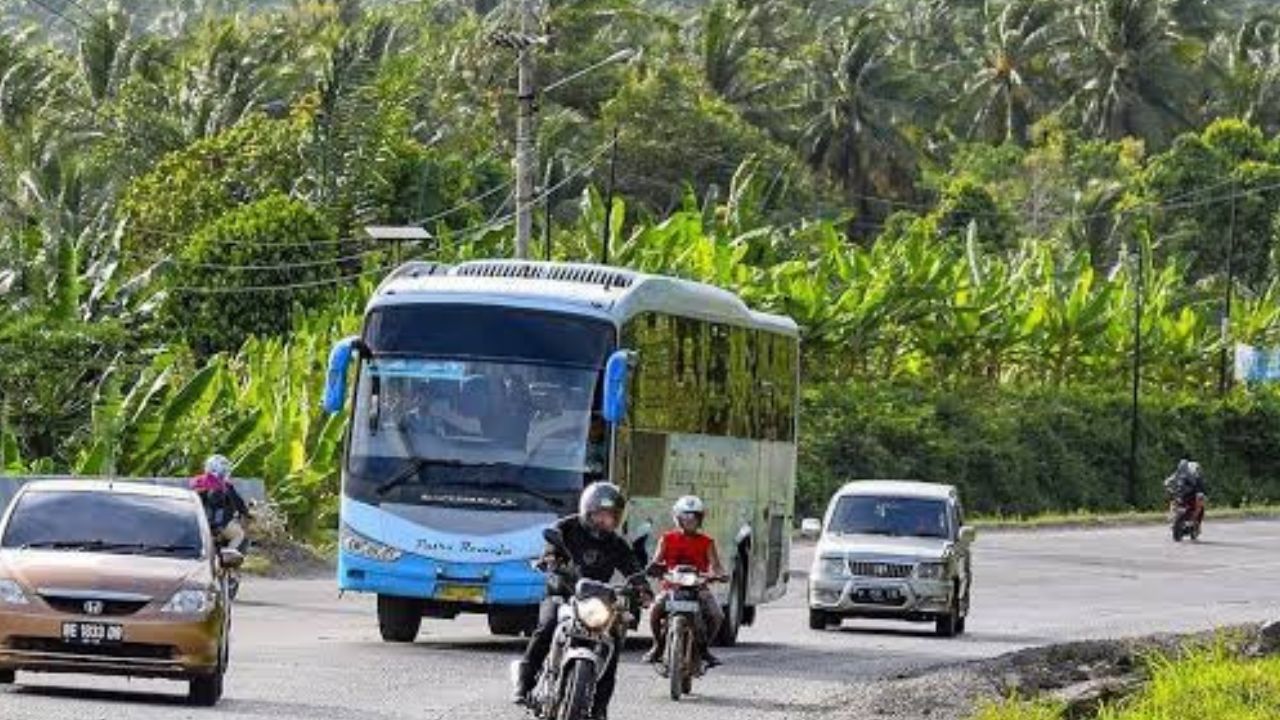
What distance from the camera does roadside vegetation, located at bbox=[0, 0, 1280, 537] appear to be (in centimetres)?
4675

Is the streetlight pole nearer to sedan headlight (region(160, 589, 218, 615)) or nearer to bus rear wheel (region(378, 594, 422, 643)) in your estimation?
bus rear wheel (region(378, 594, 422, 643))

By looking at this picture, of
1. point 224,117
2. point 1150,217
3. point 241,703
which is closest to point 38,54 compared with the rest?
point 224,117

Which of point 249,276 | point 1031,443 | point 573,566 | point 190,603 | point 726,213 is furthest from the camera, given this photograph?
point 1031,443

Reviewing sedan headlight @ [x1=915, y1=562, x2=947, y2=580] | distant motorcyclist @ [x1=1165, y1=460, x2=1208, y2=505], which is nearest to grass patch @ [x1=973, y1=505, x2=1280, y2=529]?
distant motorcyclist @ [x1=1165, y1=460, x2=1208, y2=505]

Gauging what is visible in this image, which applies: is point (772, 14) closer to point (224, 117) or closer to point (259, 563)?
point (224, 117)

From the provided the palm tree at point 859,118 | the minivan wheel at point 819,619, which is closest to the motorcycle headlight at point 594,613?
the minivan wheel at point 819,619

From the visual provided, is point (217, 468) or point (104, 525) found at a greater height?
point (217, 468)

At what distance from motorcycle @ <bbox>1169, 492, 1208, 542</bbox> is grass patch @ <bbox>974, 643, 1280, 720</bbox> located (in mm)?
41317

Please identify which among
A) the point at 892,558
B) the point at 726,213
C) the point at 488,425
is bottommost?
the point at 892,558

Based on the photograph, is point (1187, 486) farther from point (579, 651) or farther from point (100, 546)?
point (579, 651)

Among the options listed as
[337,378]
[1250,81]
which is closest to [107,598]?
[337,378]

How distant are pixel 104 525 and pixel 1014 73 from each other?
104m

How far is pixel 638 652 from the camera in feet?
94.6

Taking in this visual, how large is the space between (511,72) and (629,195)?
7847 mm
